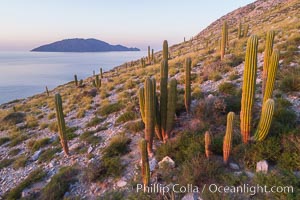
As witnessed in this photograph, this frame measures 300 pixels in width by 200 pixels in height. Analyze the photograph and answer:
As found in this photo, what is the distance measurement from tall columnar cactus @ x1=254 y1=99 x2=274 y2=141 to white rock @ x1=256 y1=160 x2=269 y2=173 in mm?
541

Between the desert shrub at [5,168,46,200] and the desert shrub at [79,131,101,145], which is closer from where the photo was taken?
the desert shrub at [5,168,46,200]

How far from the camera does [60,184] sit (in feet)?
16.1

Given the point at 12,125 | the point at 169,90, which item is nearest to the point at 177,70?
the point at 169,90

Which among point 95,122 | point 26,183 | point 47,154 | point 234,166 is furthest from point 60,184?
point 234,166

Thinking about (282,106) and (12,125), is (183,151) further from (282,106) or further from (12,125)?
(12,125)

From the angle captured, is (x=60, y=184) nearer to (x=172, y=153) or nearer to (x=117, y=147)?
(x=117, y=147)

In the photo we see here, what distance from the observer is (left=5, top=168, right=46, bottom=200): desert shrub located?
5143 mm

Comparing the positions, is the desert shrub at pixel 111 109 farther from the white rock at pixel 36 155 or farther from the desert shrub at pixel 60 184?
the desert shrub at pixel 60 184

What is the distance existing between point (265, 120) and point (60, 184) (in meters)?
4.59

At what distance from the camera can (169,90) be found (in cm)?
530

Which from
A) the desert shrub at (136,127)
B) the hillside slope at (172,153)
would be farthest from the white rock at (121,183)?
the desert shrub at (136,127)

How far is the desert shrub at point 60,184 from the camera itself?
469 cm

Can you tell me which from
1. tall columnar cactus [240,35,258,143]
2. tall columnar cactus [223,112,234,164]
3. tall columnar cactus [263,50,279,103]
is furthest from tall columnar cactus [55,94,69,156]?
tall columnar cactus [263,50,279,103]

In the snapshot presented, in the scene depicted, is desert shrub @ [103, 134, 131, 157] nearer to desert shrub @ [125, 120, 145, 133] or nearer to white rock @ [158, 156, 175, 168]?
desert shrub @ [125, 120, 145, 133]
